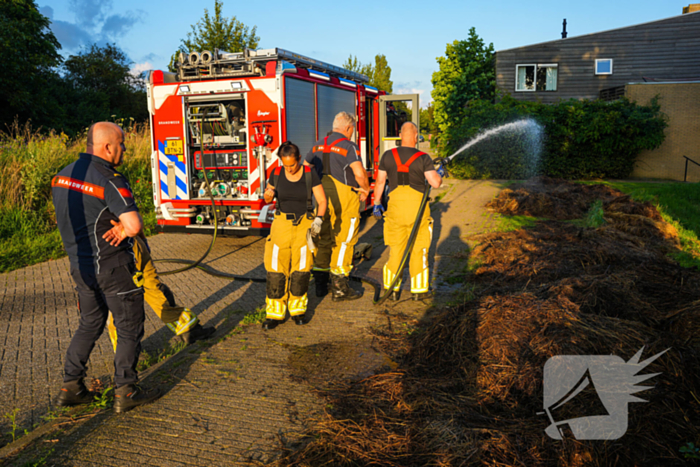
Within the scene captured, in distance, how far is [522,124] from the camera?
19641 mm

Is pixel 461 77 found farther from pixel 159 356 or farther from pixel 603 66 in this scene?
pixel 159 356

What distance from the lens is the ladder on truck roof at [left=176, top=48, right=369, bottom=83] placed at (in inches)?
324

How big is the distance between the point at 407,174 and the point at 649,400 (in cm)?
331

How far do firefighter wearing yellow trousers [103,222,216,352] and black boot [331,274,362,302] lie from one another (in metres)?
1.65

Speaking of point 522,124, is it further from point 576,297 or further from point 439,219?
point 576,297

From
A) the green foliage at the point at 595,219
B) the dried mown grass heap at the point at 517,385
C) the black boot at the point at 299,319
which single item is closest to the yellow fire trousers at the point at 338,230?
the black boot at the point at 299,319

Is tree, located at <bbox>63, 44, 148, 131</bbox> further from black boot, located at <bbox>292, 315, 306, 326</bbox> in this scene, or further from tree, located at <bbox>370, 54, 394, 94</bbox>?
black boot, located at <bbox>292, 315, 306, 326</bbox>

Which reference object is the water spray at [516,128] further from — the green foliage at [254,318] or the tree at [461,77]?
the green foliage at [254,318]

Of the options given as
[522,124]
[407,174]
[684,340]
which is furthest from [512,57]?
[684,340]

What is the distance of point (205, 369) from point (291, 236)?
155 cm

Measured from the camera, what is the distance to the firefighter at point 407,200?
5.47 metres

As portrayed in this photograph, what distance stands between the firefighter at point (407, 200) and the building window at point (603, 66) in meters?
24.9

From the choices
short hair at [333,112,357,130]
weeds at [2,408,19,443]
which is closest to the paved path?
weeds at [2,408,19,443]

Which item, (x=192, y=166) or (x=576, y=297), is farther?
(x=192, y=166)
